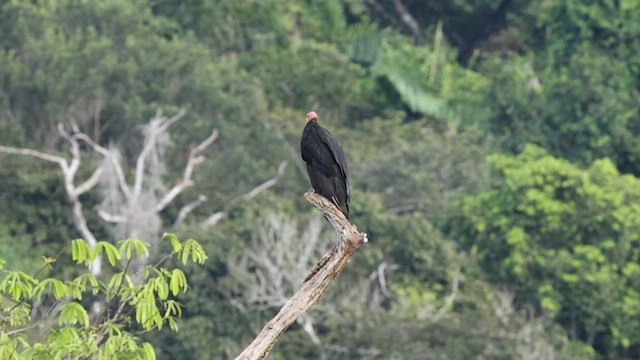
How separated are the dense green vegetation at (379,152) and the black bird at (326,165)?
48.9 ft

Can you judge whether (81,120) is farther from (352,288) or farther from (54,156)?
(352,288)

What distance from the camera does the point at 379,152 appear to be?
133 feet

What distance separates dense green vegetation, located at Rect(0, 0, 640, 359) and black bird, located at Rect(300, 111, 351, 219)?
14.9m

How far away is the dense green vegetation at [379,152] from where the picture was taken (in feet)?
102

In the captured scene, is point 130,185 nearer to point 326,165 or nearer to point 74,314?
point 326,165

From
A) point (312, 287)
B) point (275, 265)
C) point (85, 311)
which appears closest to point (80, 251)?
point (85, 311)

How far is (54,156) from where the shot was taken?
36750 millimetres

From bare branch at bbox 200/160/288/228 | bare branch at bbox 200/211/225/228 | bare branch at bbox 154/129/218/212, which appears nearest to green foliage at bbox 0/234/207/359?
bare branch at bbox 200/160/288/228

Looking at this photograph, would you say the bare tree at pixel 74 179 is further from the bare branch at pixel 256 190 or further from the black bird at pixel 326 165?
the black bird at pixel 326 165

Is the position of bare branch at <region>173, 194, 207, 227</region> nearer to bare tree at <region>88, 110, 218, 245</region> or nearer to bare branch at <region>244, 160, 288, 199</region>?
bare tree at <region>88, 110, 218, 245</region>

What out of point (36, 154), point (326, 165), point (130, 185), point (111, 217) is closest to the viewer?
point (326, 165)

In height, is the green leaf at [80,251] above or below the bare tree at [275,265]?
above

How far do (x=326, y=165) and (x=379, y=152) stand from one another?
26.3 metres

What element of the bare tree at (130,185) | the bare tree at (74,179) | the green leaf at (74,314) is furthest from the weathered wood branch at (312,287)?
the bare tree at (74,179)
